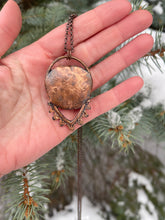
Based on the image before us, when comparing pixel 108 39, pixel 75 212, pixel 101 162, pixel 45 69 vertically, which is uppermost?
pixel 108 39

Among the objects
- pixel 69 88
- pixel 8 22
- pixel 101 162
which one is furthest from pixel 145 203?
pixel 8 22

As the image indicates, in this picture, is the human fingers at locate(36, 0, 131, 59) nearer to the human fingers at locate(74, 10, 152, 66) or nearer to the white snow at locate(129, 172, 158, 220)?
the human fingers at locate(74, 10, 152, 66)

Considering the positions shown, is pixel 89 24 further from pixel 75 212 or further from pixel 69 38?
pixel 75 212

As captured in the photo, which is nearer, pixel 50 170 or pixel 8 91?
pixel 8 91

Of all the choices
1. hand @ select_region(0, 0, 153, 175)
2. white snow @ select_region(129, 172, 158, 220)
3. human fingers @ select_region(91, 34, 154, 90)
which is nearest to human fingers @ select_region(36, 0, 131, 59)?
hand @ select_region(0, 0, 153, 175)

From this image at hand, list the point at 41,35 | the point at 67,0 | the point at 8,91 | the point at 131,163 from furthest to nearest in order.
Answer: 1. the point at 131,163
2. the point at 67,0
3. the point at 41,35
4. the point at 8,91

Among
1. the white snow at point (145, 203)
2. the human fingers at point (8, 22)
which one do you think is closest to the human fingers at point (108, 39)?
the human fingers at point (8, 22)

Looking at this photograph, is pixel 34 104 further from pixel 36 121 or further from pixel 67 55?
pixel 67 55

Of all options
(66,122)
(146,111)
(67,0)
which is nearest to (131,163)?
(146,111)
